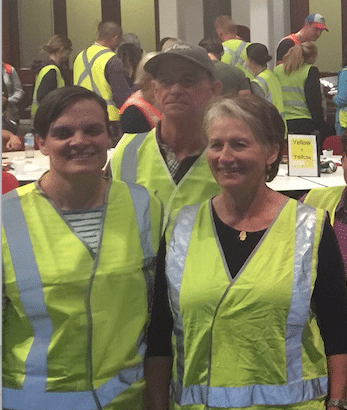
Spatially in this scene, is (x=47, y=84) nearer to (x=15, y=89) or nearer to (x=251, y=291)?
(x=15, y=89)

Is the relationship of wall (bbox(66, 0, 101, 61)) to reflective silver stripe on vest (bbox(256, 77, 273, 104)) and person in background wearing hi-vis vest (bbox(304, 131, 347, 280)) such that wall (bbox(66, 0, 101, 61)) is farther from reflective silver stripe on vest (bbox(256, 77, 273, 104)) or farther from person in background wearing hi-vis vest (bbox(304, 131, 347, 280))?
person in background wearing hi-vis vest (bbox(304, 131, 347, 280))

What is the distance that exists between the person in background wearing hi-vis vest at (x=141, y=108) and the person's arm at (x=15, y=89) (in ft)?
0.70

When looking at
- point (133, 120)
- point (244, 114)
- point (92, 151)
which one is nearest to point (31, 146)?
point (92, 151)

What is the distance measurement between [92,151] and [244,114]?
0.30 metres

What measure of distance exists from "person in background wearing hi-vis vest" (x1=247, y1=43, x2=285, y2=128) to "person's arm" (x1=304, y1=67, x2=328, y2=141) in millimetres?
156

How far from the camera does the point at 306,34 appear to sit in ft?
5.57

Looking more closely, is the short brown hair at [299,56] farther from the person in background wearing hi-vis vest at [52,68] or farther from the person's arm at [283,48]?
the person in background wearing hi-vis vest at [52,68]

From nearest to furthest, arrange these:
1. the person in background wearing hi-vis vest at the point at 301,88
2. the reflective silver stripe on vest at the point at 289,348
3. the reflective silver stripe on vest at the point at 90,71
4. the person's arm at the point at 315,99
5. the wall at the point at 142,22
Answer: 1. the reflective silver stripe on vest at the point at 289,348
2. the reflective silver stripe on vest at the point at 90,71
3. the wall at the point at 142,22
4. the person in background wearing hi-vis vest at the point at 301,88
5. the person's arm at the point at 315,99

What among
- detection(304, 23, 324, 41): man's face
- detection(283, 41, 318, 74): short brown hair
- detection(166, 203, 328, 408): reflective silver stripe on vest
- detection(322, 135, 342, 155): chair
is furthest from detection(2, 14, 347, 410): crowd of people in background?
detection(322, 135, 342, 155): chair

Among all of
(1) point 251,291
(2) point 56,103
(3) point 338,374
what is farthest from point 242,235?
(2) point 56,103

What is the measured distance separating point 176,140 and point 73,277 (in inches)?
15.2

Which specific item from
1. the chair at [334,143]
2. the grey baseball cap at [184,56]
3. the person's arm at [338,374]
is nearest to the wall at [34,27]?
the grey baseball cap at [184,56]

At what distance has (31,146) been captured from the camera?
135 centimetres

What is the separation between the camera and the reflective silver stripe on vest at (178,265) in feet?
4.43
